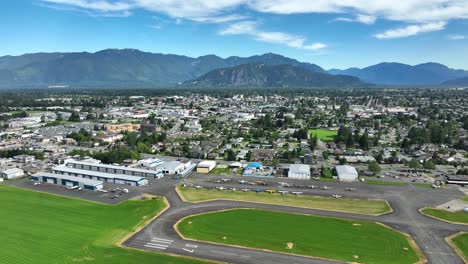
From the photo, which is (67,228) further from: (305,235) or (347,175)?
(347,175)

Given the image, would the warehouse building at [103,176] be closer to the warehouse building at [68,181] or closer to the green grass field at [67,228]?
the warehouse building at [68,181]

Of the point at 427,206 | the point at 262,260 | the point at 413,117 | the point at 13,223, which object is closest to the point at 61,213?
the point at 13,223

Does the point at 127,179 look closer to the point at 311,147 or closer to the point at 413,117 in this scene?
the point at 311,147

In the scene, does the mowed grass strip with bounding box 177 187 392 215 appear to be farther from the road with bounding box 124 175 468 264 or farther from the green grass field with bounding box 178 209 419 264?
the green grass field with bounding box 178 209 419 264

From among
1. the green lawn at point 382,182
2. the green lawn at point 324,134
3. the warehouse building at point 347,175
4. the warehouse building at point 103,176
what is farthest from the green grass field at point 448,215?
the green lawn at point 324,134

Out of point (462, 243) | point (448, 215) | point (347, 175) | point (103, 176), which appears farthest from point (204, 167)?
point (462, 243)

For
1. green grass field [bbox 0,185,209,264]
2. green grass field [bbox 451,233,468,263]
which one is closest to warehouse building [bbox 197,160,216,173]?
green grass field [bbox 0,185,209,264]
